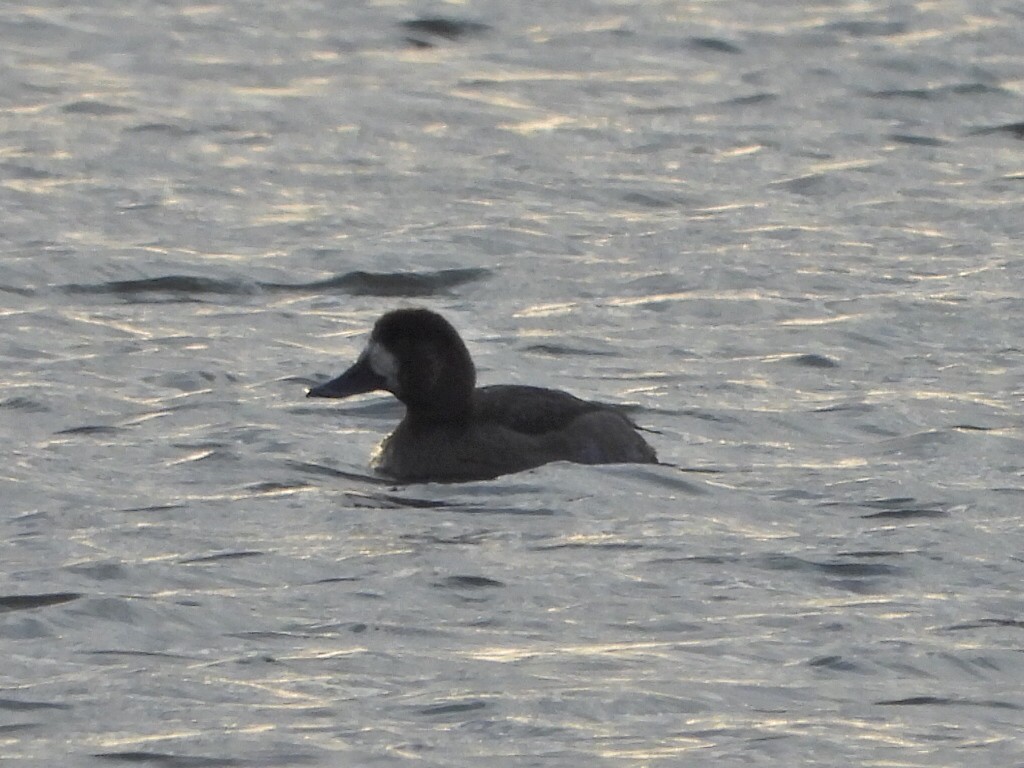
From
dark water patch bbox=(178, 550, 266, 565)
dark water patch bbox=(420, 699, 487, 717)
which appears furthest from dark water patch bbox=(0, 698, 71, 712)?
dark water patch bbox=(178, 550, 266, 565)

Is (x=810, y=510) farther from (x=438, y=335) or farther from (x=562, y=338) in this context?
(x=562, y=338)

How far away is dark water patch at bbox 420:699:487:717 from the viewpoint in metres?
8.48

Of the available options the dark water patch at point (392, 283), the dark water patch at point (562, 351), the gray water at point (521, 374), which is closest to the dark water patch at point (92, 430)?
the gray water at point (521, 374)

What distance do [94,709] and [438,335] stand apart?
158 inches

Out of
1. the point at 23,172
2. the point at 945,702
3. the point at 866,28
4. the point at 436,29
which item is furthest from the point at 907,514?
the point at 866,28

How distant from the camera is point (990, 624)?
9.49 meters

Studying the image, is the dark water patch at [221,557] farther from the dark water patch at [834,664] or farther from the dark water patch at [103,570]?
the dark water patch at [834,664]

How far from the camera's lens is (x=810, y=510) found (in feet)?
36.7

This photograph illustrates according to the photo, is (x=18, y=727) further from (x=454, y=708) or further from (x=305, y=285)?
(x=305, y=285)

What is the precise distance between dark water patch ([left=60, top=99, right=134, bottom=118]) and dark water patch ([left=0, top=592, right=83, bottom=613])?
10.1 metres

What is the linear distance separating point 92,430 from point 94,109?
753 cm

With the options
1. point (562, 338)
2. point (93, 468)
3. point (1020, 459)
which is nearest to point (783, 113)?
point (562, 338)

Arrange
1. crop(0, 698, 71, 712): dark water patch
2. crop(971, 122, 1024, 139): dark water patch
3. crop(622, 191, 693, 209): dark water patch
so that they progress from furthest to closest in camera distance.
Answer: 1. crop(971, 122, 1024, 139): dark water patch
2. crop(622, 191, 693, 209): dark water patch
3. crop(0, 698, 71, 712): dark water patch

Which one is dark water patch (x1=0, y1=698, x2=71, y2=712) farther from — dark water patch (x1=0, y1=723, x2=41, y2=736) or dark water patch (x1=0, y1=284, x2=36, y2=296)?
dark water patch (x1=0, y1=284, x2=36, y2=296)
